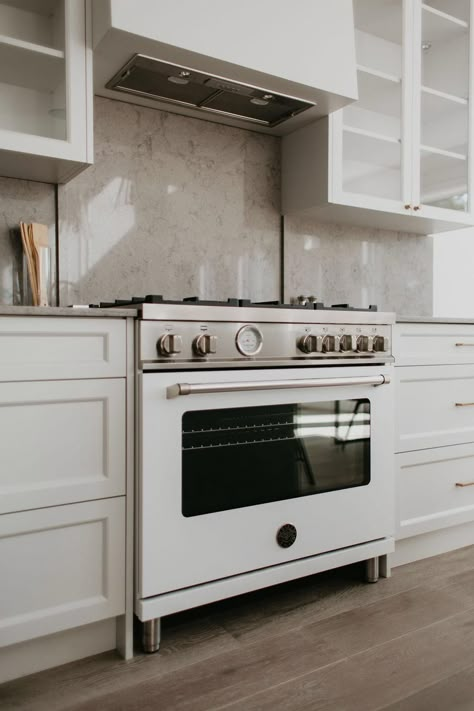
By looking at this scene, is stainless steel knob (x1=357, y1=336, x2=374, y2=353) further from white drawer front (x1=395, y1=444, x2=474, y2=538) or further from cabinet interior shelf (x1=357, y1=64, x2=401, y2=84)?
cabinet interior shelf (x1=357, y1=64, x2=401, y2=84)

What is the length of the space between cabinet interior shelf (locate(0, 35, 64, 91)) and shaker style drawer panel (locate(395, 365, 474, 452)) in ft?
4.84

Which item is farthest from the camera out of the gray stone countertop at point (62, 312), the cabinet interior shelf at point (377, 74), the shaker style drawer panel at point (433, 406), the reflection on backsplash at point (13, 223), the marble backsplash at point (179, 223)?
the cabinet interior shelf at point (377, 74)

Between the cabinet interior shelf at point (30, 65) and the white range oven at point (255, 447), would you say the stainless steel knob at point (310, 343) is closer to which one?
the white range oven at point (255, 447)

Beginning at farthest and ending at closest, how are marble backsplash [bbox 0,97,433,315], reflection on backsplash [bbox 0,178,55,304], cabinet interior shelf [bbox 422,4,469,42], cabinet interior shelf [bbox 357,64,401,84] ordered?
cabinet interior shelf [bbox 422,4,469,42] < cabinet interior shelf [bbox 357,64,401,84] < marble backsplash [bbox 0,97,433,315] < reflection on backsplash [bbox 0,178,55,304]

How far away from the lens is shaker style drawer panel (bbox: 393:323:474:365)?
214 cm

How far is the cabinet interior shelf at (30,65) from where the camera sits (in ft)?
5.43

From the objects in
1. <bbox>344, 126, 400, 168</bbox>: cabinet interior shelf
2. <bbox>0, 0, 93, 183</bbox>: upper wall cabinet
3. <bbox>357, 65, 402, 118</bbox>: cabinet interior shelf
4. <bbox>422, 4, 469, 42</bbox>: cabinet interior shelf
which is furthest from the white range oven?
<bbox>422, 4, 469, 42</bbox>: cabinet interior shelf

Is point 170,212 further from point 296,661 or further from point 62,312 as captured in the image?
point 296,661

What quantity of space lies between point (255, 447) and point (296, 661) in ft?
1.91

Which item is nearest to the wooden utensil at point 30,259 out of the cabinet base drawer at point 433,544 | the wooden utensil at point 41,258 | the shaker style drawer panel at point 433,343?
the wooden utensil at point 41,258

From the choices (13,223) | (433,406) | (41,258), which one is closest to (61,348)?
(41,258)

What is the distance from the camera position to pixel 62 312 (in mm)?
1438

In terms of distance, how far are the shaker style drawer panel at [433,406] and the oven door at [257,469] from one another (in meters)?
0.11

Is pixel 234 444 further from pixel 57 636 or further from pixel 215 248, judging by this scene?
pixel 215 248
